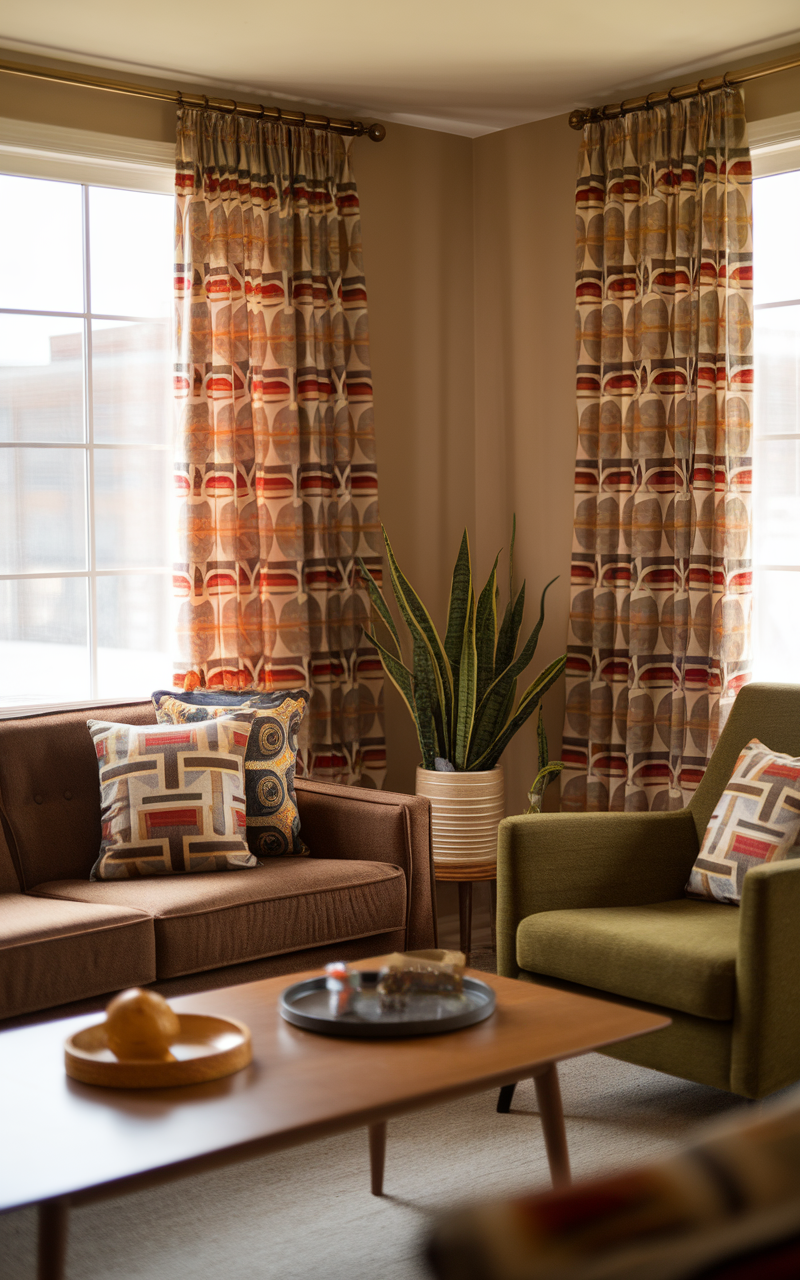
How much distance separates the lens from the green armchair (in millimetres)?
2717

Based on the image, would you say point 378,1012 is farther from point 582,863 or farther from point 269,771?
point 269,771

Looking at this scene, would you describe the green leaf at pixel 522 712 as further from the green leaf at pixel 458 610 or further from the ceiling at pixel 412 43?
the ceiling at pixel 412 43

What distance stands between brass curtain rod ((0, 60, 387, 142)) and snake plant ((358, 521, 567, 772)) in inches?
54.4

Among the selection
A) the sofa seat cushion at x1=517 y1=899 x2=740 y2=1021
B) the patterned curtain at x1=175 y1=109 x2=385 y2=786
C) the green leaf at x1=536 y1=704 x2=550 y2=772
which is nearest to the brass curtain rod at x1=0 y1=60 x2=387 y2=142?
the patterned curtain at x1=175 y1=109 x2=385 y2=786

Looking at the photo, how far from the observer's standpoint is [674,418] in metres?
4.07

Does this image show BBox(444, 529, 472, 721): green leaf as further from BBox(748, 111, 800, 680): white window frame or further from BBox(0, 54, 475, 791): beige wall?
BBox(748, 111, 800, 680): white window frame

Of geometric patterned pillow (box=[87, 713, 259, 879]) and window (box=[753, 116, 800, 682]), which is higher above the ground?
window (box=[753, 116, 800, 682])

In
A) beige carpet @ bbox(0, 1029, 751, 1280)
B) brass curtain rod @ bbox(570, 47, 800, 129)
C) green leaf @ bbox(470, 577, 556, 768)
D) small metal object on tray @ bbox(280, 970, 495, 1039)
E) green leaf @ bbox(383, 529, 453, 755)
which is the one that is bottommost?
beige carpet @ bbox(0, 1029, 751, 1280)

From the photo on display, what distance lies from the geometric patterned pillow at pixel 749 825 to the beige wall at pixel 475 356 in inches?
49.5

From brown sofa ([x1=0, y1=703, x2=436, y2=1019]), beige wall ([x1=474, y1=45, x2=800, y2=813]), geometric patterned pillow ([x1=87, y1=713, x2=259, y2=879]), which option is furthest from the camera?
beige wall ([x1=474, y1=45, x2=800, y2=813])

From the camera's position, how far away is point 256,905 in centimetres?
318

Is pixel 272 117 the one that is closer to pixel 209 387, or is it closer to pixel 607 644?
pixel 209 387

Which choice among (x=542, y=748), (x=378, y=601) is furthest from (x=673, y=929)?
(x=378, y=601)

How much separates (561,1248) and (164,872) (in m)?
2.83
